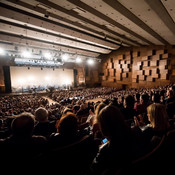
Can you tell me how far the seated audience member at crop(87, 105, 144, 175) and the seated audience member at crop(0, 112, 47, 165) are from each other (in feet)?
2.34

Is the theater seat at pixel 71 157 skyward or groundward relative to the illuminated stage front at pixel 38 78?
groundward

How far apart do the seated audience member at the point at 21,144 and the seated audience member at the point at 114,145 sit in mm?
713

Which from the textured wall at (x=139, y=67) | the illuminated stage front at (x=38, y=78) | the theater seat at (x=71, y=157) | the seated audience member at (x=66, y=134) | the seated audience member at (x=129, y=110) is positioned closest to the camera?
the theater seat at (x=71, y=157)

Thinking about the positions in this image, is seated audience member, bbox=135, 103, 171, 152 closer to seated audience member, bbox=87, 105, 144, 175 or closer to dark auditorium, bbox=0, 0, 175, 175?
dark auditorium, bbox=0, 0, 175, 175

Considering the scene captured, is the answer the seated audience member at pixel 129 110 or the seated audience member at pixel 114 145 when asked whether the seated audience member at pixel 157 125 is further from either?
the seated audience member at pixel 129 110

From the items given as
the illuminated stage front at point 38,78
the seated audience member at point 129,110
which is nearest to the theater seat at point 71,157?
the seated audience member at point 129,110

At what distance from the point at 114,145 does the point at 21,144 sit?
1.06 metres

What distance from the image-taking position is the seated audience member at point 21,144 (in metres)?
1.24

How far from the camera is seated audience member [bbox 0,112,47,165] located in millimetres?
1235

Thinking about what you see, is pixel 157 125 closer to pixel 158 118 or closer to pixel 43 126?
pixel 158 118

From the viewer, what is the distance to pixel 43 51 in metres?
12.6

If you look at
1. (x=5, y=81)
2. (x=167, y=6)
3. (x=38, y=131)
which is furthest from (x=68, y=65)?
(x=38, y=131)

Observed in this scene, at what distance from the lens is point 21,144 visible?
1.30 metres

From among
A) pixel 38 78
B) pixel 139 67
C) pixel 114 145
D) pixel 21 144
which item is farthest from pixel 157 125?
pixel 38 78
